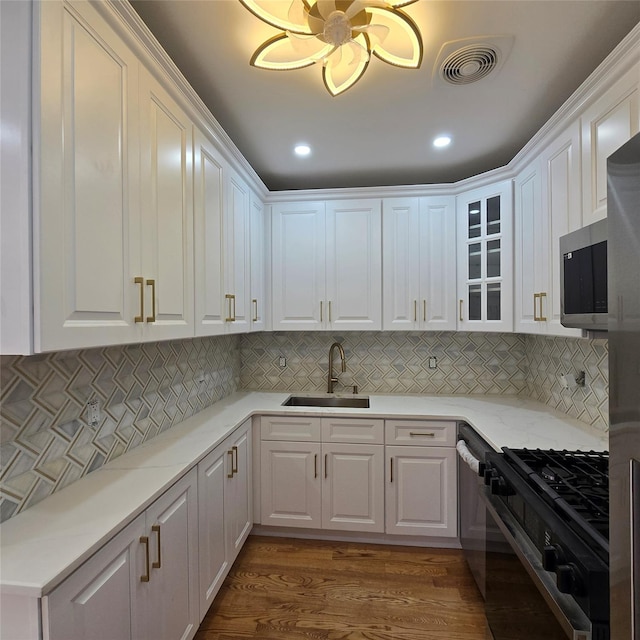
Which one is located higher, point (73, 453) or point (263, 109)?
point (263, 109)

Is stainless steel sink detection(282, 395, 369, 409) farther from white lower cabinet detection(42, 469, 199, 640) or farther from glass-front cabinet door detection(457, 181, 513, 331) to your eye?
white lower cabinet detection(42, 469, 199, 640)

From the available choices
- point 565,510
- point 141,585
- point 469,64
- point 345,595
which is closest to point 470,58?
point 469,64

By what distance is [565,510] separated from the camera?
1.11 m

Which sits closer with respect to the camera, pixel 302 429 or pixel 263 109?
pixel 263 109

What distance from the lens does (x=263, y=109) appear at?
194cm

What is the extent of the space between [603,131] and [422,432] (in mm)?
1834

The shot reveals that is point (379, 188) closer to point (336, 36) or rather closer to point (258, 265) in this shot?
point (258, 265)

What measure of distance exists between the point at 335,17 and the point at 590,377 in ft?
7.12

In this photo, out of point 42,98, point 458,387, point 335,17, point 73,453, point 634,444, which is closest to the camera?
point 634,444

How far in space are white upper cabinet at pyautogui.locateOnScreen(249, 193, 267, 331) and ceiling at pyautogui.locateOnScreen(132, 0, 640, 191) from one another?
359 millimetres

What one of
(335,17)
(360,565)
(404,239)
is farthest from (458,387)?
(335,17)

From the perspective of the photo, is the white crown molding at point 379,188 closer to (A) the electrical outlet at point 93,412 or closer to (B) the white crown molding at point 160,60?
(B) the white crown molding at point 160,60

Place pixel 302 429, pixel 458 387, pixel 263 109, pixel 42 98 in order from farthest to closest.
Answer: pixel 458 387 < pixel 302 429 < pixel 263 109 < pixel 42 98

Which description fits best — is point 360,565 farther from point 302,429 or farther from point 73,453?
point 73,453
